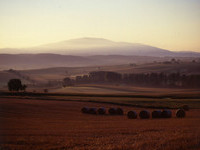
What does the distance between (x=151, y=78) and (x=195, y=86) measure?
13932 millimetres

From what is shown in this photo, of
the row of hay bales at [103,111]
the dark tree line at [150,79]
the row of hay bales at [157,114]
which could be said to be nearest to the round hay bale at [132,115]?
the row of hay bales at [157,114]

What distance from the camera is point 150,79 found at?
93.2 m

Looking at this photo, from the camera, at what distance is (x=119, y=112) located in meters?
32.1

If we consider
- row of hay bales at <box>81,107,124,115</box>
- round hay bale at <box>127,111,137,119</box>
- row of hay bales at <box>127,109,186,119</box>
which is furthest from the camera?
row of hay bales at <box>81,107,124,115</box>

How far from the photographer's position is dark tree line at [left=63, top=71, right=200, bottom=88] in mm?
85625

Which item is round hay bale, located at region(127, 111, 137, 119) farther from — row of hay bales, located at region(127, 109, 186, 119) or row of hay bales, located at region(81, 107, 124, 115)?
row of hay bales, located at region(81, 107, 124, 115)

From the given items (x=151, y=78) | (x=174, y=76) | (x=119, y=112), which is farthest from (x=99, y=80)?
(x=119, y=112)

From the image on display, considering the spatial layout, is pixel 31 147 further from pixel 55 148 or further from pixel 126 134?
pixel 126 134

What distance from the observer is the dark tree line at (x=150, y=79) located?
8562 cm

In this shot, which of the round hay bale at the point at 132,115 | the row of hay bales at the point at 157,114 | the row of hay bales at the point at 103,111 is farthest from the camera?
the row of hay bales at the point at 103,111

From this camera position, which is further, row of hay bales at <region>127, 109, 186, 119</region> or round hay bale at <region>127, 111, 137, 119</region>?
round hay bale at <region>127, 111, 137, 119</region>

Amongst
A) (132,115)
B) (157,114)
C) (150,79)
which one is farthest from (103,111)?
(150,79)

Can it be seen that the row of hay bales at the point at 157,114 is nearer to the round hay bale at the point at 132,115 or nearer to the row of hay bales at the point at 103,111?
the round hay bale at the point at 132,115

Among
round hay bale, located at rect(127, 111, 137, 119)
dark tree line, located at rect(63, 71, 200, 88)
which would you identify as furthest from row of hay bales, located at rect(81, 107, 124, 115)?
dark tree line, located at rect(63, 71, 200, 88)
